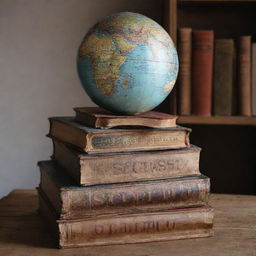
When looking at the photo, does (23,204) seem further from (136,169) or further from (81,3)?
(81,3)

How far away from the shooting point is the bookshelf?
1.73m

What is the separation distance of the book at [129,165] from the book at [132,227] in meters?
0.08

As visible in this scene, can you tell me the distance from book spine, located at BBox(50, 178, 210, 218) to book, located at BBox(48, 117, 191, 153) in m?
0.08

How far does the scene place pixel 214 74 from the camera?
1.52m

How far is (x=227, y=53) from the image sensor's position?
1.51 metres

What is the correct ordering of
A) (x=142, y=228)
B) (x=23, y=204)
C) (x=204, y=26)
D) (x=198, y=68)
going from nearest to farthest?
1. (x=142, y=228)
2. (x=23, y=204)
3. (x=198, y=68)
4. (x=204, y=26)

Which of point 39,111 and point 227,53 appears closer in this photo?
point 227,53

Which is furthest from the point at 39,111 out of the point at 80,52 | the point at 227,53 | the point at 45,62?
the point at 80,52

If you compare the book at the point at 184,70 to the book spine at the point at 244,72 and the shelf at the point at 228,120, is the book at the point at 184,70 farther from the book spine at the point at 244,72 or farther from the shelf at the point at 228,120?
the book spine at the point at 244,72

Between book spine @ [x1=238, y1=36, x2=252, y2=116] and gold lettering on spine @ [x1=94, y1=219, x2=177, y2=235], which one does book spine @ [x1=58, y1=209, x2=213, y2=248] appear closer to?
gold lettering on spine @ [x1=94, y1=219, x2=177, y2=235]

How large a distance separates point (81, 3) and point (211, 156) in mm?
794


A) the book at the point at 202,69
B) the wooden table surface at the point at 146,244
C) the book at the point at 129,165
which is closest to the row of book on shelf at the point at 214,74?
the book at the point at 202,69

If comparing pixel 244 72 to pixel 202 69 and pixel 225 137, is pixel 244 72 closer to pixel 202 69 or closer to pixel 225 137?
pixel 202 69

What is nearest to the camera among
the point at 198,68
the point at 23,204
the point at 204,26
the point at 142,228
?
the point at 142,228
